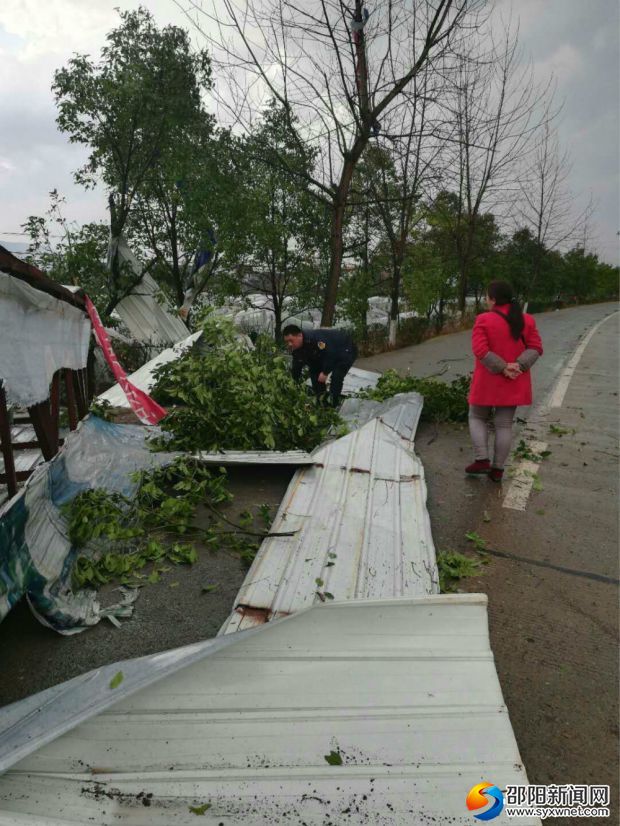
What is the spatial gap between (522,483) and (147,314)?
10571 mm

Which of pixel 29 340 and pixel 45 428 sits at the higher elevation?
pixel 29 340

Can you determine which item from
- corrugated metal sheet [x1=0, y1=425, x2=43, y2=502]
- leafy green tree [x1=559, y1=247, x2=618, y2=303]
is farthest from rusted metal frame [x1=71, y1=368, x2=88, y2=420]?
leafy green tree [x1=559, y1=247, x2=618, y2=303]

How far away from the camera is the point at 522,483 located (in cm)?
507

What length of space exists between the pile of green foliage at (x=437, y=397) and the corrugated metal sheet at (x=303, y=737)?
5142 mm

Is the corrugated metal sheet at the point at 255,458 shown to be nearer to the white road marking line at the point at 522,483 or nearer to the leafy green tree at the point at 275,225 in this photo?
the white road marking line at the point at 522,483

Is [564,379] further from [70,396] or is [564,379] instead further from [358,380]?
[70,396]

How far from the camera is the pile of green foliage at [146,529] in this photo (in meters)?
3.42

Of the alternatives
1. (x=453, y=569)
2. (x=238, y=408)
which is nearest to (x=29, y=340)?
(x=238, y=408)

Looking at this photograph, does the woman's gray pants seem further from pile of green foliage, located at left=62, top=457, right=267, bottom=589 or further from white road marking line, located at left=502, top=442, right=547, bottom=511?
pile of green foliage, located at left=62, top=457, right=267, bottom=589

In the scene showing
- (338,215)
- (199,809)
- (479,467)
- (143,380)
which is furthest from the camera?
(338,215)

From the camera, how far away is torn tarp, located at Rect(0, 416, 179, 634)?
2.77 m

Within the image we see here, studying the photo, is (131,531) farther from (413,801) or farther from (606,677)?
(606,677)

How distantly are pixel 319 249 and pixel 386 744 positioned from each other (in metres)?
12.2

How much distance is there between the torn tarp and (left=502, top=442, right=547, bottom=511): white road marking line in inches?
130
